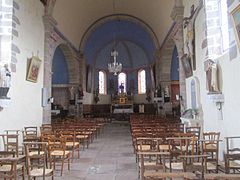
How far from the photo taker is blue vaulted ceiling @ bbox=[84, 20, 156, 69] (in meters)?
21.5

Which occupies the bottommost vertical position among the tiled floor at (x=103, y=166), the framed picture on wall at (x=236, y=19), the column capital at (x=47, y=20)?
the tiled floor at (x=103, y=166)

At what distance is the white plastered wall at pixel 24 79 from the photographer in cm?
855

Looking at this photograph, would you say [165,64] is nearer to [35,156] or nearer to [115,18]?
[115,18]

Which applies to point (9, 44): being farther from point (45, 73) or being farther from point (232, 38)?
point (232, 38)

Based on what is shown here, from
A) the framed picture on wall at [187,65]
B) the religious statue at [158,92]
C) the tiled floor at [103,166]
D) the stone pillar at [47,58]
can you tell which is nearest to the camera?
the tiled floor at [103,166]

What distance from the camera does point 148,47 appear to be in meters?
22.8

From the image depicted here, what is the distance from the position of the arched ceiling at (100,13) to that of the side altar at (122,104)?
6.29m

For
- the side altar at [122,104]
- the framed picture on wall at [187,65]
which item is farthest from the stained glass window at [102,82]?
the framed picture on wall at [187,65]

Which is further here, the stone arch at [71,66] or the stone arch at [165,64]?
the stone arch at [165,64]

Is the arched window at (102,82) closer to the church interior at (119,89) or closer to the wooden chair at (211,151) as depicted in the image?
the church interior at (119,89)

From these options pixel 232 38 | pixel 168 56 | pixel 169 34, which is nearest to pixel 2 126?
pixel 232 38

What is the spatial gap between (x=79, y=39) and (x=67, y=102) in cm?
460

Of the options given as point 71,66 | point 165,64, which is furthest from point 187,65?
point 71,66

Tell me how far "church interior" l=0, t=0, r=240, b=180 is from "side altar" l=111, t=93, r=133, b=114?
3.7 inches
